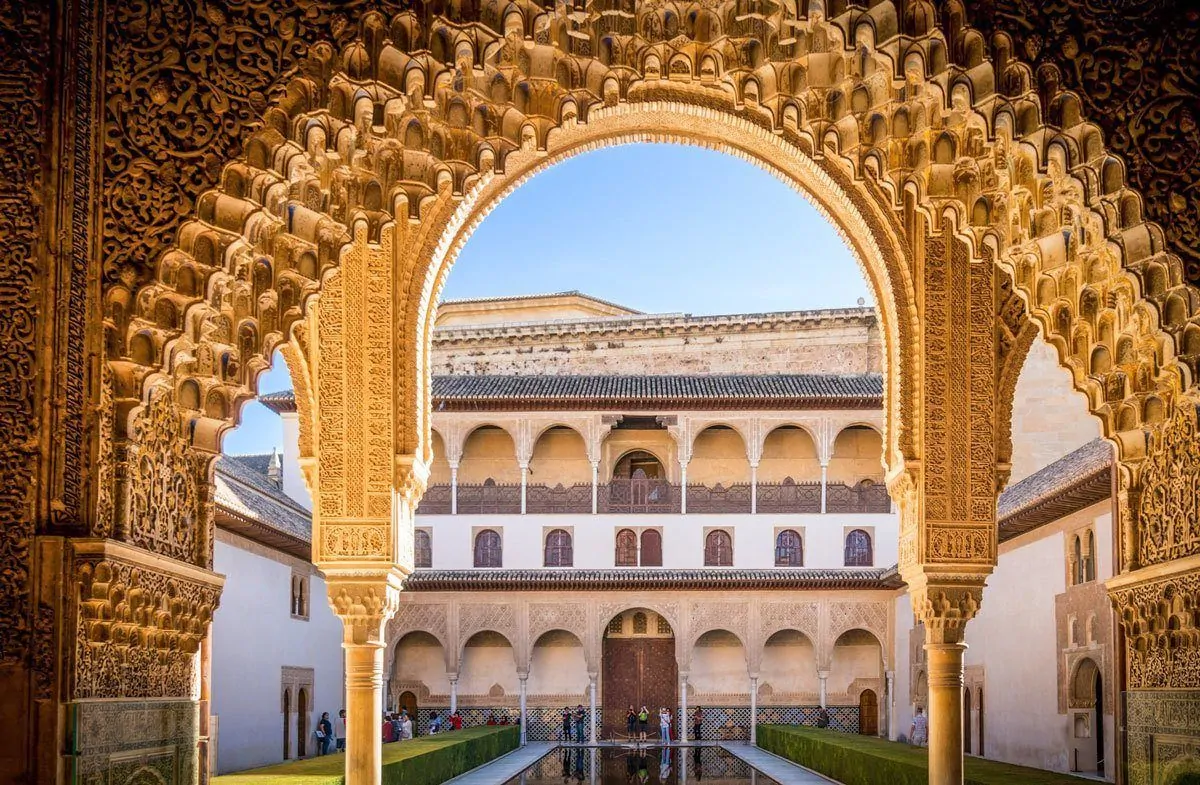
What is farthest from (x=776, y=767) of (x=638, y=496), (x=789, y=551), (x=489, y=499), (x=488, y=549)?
(x=489, y=499)

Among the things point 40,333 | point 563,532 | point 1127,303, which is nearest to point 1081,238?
point 1127,303

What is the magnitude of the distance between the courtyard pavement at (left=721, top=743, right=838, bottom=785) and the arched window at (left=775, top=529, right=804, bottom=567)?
12.1 ft

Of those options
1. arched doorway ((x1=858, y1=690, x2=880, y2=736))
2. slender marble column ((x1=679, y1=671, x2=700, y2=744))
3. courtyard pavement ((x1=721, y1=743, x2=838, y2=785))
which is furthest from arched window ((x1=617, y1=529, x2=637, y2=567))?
arched doorway ((x1=858, y1=690, x2=880, y2=736))

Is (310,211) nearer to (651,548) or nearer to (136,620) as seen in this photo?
(136,620)

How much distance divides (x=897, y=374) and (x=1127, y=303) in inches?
129

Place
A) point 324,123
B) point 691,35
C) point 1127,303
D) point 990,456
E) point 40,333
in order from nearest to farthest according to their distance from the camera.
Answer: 1. point 40,333
2. point 324,123
3. point 1127,303
4. point 691,35
5. point 990,456

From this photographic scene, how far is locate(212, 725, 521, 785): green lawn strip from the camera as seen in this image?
40.2 feet

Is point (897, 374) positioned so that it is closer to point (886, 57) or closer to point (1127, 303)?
point (1127, 303)

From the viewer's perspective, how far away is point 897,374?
884 cm

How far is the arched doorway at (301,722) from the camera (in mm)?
22386

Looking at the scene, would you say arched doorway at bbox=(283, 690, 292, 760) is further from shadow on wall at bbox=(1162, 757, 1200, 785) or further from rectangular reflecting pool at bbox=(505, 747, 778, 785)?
shadow on wall at bbox=(1162, 757, 1200, 785)

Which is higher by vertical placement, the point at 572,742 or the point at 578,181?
the point at 578,181

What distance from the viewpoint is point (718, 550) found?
28688mm

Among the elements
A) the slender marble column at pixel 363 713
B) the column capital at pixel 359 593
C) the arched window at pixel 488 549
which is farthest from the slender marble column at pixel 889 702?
the column capital at pixel 359 593
